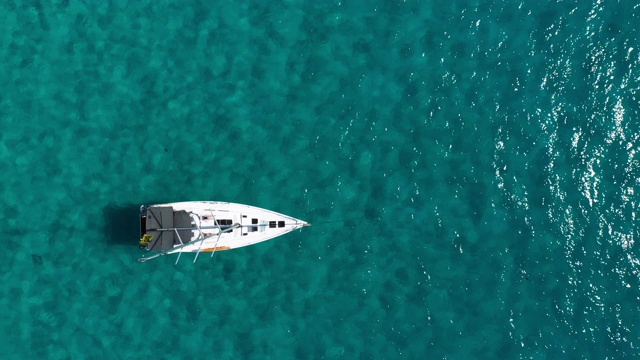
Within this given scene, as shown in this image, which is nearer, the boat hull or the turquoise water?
the boat hull

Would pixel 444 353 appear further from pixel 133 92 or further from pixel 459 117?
pixel 133 92

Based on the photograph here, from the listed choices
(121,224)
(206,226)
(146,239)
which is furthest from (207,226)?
(121,224)

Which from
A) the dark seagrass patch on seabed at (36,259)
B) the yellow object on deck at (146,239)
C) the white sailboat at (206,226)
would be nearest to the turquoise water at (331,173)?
the dark seagrass patch on seabed at (36,259)

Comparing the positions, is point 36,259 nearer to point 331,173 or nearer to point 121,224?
point 121,224

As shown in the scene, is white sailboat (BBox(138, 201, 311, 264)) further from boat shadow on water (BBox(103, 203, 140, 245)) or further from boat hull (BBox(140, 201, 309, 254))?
boat shadow on water (BBox(103, 203, 140, 245))

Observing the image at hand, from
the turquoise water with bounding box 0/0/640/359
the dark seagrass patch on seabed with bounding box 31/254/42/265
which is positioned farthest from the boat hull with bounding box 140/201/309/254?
the dark seagrass patch on seabed with bounding box 31/254/42/265

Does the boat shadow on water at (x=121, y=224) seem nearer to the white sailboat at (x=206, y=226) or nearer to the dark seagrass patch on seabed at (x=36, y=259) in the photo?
the white sailboat at (x=206, y=226)

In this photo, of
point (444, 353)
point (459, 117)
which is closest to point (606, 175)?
point (459, 117)

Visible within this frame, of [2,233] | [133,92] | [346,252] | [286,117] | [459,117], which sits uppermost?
[459,117]
